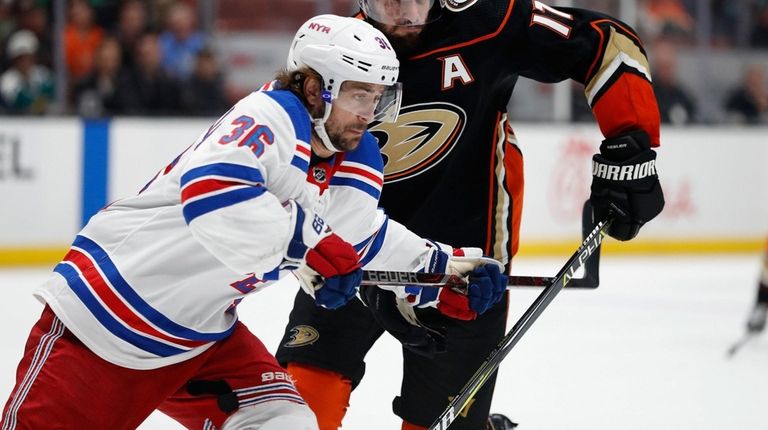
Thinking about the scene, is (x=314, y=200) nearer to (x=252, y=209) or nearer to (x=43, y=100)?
(x=252, y=209)

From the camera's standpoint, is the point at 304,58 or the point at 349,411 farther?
the point at 349,411

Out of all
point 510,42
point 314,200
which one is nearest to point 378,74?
point 314,200

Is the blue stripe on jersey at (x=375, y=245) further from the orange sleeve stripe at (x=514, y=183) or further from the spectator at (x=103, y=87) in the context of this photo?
the spectator at (x=103, y=87)

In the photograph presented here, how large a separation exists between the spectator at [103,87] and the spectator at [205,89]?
42 cm

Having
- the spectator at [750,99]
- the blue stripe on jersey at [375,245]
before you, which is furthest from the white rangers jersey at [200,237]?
the spectator at [750,99]

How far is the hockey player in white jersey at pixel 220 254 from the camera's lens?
1885 millimetres

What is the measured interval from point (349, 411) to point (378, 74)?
170cm

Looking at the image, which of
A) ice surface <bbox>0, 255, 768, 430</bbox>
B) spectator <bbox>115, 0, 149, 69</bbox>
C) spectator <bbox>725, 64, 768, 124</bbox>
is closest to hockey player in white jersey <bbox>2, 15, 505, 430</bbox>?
ice surface <bbox>0, 255, 768, 430</bbox>

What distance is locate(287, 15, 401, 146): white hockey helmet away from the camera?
2053mm

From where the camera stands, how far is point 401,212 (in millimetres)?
2740

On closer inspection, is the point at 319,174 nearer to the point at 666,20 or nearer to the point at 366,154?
the point at 366,154

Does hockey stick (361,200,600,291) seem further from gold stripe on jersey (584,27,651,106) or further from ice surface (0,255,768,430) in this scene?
ice surface (0,255,768,430)

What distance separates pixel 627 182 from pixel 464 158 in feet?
1.27

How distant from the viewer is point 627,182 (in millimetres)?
2551
